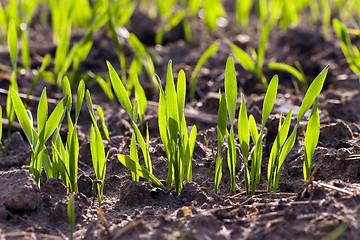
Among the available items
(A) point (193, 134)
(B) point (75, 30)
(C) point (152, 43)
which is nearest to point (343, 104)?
(A) point (193, 134)

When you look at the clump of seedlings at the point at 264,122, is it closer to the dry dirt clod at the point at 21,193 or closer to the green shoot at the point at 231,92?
the green shoot at the point at 231,92

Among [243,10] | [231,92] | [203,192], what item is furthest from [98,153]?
[243,10]

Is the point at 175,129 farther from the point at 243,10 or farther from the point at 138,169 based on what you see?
the point at 243,10

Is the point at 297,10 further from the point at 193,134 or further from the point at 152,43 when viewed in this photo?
the point at 193,134


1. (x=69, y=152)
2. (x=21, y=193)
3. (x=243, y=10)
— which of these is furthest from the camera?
(x=243, y=10)

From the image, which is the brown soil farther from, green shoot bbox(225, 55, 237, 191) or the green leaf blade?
the green leaf blade

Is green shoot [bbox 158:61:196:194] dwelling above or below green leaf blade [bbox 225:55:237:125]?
below

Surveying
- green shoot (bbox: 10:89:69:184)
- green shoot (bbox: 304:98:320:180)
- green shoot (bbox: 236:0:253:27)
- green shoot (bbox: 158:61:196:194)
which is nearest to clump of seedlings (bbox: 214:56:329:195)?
green shoot (bbox: 304:98:320:180)

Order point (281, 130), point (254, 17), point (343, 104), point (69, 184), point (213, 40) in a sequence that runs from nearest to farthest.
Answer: point (281, 130) < point (69, 184) < point (343, 104) < point (213, 40) < point (254, 17)
